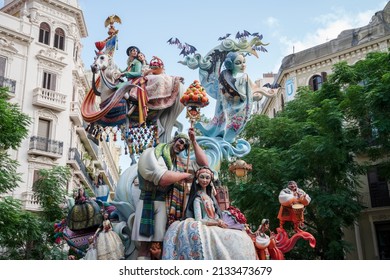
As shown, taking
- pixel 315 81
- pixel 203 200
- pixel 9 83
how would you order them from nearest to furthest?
pixel 203 200 → pixel 9 83 → pixel 315 81

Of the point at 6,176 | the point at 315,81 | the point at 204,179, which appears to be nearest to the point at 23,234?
the point at 6,176

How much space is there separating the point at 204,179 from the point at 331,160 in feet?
39.2

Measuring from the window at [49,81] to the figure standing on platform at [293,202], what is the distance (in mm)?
25465

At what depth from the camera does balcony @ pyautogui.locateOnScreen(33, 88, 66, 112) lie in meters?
29.6

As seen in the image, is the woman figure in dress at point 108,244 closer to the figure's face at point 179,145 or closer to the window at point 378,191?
the figure's face at point 179,145

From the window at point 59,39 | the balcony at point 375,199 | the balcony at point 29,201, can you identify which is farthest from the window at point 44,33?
the balcony at point 375,199

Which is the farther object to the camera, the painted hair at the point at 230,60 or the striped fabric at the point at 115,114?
the painted hair at the point at 230,60

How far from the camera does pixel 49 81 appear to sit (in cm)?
3119

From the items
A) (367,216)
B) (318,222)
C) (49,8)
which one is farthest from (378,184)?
(49,8)

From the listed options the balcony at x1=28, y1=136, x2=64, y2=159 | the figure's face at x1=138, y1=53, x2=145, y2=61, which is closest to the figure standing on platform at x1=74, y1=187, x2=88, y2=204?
the figure's face at x1=138, y1=53, x2=145, y2=61

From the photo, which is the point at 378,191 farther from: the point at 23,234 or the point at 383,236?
the point at 23,234

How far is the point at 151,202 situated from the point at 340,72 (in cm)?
1559

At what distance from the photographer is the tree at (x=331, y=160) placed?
716 inches

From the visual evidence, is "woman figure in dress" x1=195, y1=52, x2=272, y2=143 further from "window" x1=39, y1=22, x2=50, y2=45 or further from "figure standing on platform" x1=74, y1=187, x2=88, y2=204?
"window" x1=39, y1=22, x2=50, y2=45
